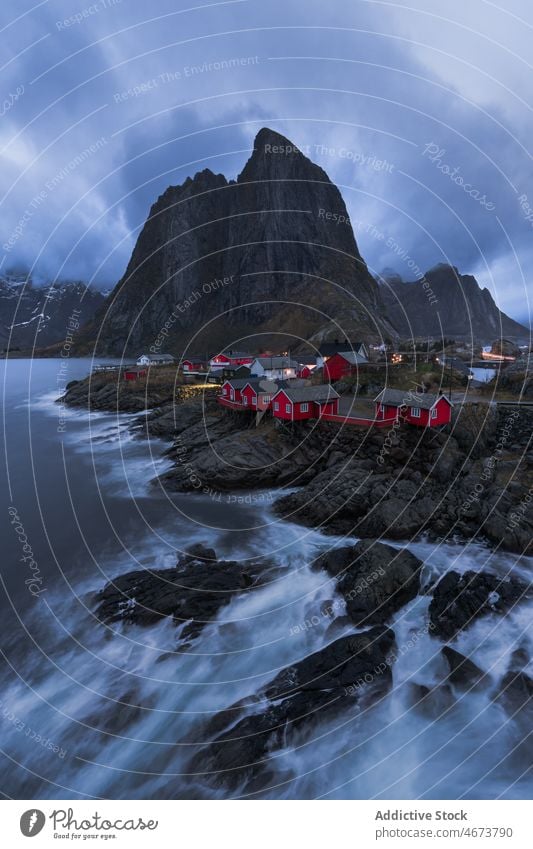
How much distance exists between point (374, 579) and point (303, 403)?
21854 millimetres

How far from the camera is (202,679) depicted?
54.2 ft

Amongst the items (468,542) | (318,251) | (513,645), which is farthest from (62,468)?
(318,251)

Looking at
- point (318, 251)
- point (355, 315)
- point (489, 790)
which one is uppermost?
point (318, 251)

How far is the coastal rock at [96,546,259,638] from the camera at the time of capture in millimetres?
19281

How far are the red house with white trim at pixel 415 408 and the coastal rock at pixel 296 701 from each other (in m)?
22.6

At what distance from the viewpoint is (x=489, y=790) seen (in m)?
12.7

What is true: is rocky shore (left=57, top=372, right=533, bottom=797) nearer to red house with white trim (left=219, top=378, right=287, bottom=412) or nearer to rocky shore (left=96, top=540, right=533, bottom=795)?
rocky shore (left=96, top=540, right=533, bottom=795)

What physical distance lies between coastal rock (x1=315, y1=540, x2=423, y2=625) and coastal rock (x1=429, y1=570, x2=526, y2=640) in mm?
1424

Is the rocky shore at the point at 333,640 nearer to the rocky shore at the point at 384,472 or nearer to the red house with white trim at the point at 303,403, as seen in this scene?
the rocky shore at the point at 384,472

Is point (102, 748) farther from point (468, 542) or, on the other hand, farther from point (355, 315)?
point (355, 315)

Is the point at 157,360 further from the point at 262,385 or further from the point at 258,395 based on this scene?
the point at 258,395

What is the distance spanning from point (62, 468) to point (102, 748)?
1313 inches

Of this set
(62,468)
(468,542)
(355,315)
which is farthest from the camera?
(355,315)

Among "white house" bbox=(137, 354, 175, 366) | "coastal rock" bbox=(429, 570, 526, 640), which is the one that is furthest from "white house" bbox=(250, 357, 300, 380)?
"white house" bbox=(137, 354, 175, 366)
